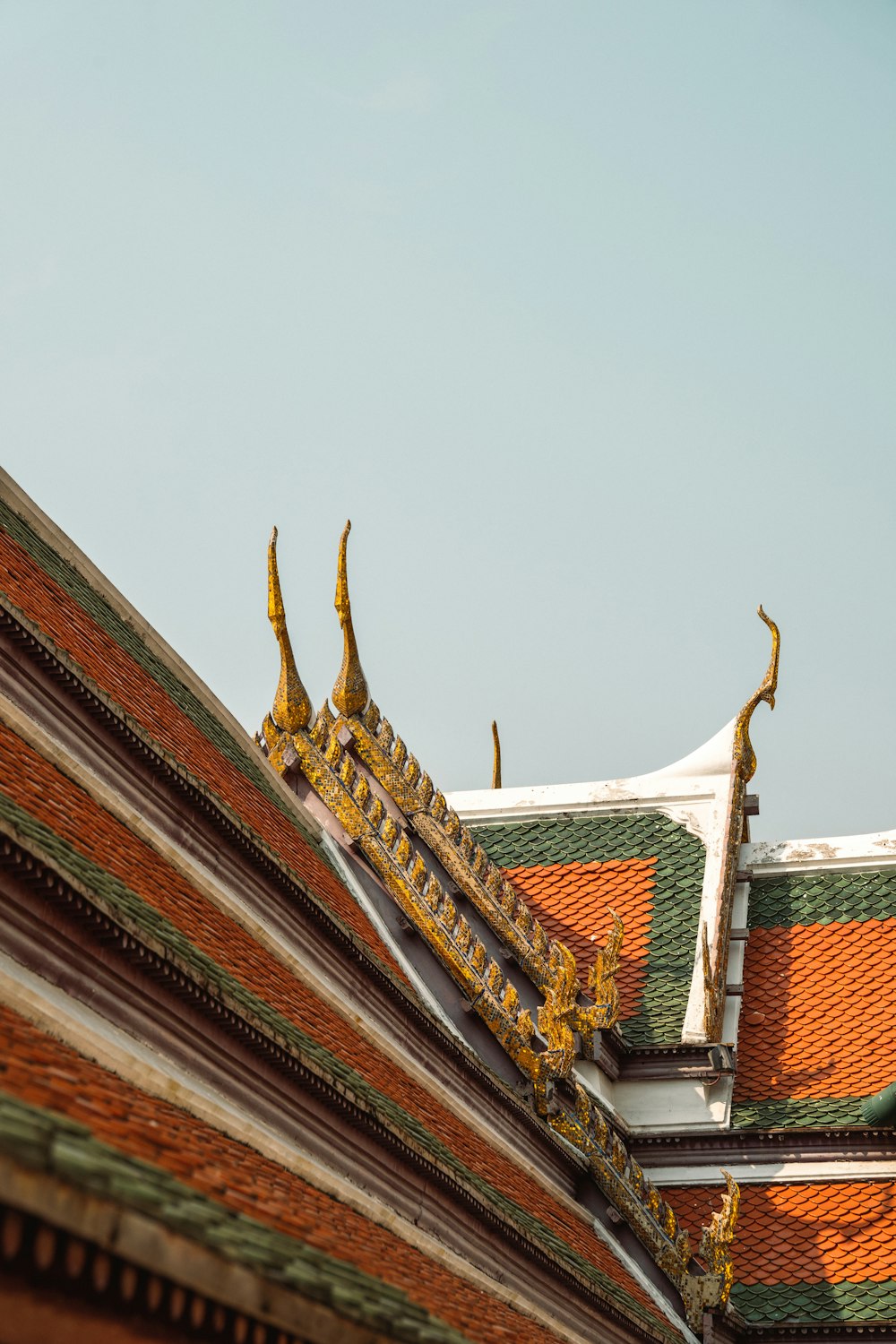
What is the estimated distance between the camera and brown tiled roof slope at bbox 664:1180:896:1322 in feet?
37.3

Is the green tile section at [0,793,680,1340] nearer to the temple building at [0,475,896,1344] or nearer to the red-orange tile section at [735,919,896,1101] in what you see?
the temple building at [0,475,896,1344]

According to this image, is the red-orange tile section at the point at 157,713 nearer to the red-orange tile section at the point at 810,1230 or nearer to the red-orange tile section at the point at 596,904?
the red-orange tile section at the point at 596,904

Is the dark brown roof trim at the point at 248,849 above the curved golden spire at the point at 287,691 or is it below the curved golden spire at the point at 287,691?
below

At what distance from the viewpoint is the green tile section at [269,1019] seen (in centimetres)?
557

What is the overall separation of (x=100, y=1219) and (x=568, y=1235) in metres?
7.70

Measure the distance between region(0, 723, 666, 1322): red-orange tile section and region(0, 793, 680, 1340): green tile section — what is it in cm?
21

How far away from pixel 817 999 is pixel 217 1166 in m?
10.1

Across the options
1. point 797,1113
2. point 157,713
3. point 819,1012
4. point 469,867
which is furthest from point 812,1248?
point 157,713

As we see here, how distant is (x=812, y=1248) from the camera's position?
39.0 feet

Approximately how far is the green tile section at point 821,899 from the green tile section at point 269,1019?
590cm

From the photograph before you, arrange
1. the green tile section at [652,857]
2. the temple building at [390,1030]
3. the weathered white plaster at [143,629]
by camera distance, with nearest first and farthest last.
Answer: the temple building at [390,1030] < the weathered white plaster at [143,629] < the green tile section at [652,857]

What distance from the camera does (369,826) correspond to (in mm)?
13125

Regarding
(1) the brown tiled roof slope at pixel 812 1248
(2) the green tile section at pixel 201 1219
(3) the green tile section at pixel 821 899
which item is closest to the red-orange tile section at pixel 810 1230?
(1) the brown tiled roof slope at pixel 812 1248

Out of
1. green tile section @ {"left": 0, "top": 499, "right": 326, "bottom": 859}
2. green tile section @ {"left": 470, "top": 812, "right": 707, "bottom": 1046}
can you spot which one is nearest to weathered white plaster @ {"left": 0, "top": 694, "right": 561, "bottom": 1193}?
green tile section @ {"left": 0, "top": 499, "right": 326, "bottom": 859}
